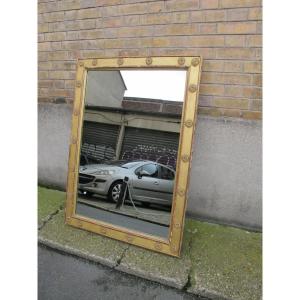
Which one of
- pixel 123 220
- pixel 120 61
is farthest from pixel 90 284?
pixel 120 61

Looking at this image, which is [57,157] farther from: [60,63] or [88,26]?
[88,26]

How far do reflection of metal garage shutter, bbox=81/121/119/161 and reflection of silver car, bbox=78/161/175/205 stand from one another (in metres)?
0.09

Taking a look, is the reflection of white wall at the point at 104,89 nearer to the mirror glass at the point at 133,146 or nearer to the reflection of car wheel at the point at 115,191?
the mirror glass at the point at 133,146

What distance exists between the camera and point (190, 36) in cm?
186

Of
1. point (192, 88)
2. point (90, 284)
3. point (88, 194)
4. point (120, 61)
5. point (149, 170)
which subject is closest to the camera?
point (90, 284)

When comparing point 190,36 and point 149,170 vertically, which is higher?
point 190,36

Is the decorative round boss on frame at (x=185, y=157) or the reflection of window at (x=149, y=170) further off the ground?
the decorative round boss on frame at (x=185, y=157)

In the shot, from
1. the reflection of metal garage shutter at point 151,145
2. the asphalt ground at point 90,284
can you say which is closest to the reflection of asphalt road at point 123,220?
the asphalt ground at point 90,284

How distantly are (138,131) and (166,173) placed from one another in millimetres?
357

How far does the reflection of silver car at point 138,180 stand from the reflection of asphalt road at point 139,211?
5 cm

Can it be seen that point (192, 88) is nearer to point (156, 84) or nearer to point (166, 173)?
point (156, 84)

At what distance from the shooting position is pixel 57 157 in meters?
2.45

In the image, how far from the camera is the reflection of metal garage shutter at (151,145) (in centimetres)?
169

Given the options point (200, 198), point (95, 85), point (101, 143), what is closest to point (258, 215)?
point (200, 198)
